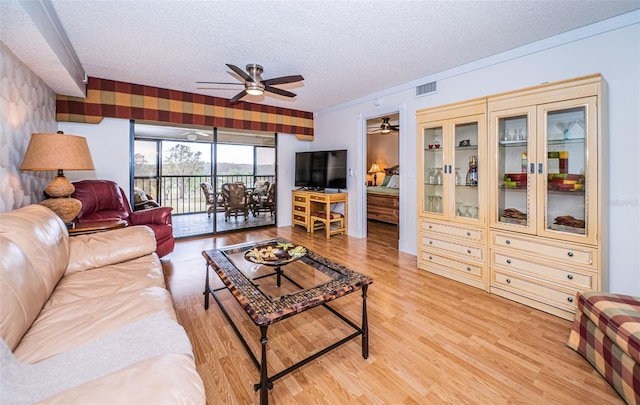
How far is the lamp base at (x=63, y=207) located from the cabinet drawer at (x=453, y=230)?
3.47m

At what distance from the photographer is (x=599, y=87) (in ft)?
6.48

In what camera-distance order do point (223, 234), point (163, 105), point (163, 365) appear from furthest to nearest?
point (223, 234) < point (163, 105) < point (163, 365)

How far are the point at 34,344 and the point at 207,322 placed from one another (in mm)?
1097

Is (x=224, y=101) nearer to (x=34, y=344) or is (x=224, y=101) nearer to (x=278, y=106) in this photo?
(x=278, y=106)

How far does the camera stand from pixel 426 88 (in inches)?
141

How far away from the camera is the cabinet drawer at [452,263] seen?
271 centimetres

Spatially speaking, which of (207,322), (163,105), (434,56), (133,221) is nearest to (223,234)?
(133,221)

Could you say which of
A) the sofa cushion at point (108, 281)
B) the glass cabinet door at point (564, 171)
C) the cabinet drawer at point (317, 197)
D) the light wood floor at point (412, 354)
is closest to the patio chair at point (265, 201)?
the cabinet drawer at point (317, 197)

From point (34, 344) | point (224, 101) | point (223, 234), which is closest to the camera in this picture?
point (34, 344)

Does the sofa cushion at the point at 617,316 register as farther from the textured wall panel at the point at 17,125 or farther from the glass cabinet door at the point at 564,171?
the textured wall panel at the point at 17,125

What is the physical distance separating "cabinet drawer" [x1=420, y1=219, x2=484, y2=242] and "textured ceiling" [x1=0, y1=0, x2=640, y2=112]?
6.06ft

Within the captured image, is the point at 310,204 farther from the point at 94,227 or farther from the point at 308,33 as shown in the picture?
the point at 94,227

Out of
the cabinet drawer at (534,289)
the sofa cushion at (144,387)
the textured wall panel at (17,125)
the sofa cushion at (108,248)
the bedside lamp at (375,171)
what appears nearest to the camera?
the sofa cushion at (144,387)

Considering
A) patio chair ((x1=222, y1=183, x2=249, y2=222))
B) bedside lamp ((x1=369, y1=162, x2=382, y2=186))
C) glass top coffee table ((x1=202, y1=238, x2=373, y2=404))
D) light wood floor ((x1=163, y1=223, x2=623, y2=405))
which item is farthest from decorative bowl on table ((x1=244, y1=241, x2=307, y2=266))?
bedside lamp ((x1=369, y1=162, x2=382, y2=186))
